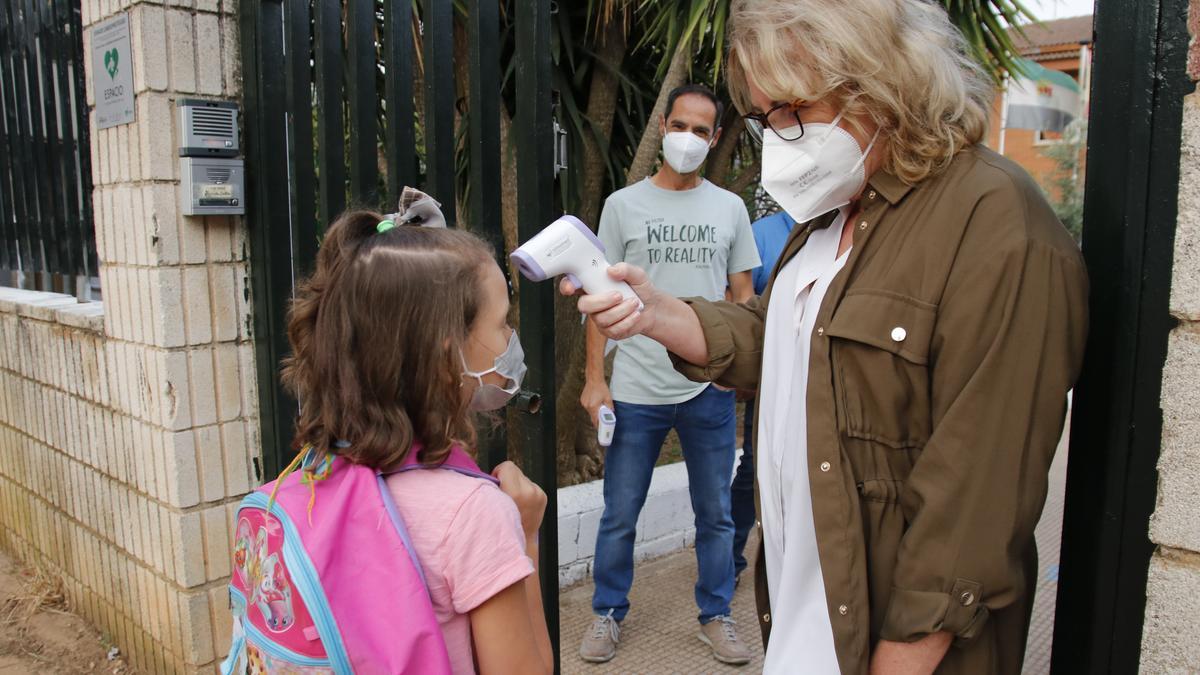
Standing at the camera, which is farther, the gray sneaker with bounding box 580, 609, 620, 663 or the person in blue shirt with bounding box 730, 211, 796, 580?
the person in blue shirt with bounding box 730, 211, 796, 580

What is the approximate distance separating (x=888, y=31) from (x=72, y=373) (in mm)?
3197

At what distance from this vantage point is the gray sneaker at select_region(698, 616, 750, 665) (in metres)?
3.45

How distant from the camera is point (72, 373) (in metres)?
3.48

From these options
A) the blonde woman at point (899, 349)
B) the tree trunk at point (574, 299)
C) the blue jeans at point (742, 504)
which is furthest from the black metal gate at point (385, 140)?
the tree trunk at point (574, 299)

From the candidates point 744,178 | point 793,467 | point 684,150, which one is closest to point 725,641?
point 684,150

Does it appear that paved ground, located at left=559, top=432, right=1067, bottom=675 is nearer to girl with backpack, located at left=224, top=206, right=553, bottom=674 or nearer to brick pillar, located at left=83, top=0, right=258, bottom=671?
brick pillar, located at left=83, top=0, right=258, bottom=671

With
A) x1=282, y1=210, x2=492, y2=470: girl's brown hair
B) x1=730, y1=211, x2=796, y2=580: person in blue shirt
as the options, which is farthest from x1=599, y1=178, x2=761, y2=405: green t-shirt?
x1=282, y1=210, x2=492, y2=470: girl's brown hair

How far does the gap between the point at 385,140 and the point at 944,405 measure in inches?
69.5

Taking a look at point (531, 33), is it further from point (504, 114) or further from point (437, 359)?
point (504, 114)

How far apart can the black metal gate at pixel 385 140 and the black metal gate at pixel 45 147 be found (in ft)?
3.75

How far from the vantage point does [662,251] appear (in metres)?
3.57

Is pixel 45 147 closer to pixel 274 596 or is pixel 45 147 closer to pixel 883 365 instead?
pixel 274 596

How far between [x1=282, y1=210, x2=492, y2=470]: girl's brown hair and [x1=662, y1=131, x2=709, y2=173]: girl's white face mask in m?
2.09

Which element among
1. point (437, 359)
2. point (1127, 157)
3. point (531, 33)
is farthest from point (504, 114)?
point (1127, 157)
